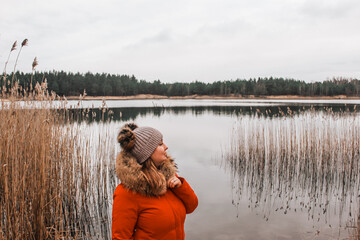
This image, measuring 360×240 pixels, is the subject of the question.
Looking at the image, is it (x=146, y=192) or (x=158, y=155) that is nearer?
(x=146, y=192)

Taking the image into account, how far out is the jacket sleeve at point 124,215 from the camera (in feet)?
5.01

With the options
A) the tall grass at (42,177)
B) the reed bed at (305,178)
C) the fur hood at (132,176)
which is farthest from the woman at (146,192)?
the reed bed at (305,178)

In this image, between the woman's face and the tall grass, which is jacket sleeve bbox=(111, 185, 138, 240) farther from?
the tall grass

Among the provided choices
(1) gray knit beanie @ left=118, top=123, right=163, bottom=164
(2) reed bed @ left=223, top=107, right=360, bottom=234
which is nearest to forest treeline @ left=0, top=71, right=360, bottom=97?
(2) reed bed @ left=223, top=107, right=360, bottom=234

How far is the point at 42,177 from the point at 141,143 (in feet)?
5.61

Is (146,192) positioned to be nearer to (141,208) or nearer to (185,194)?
(141,208)

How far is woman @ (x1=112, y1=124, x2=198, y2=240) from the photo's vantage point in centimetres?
155

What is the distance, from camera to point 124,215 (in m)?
1.53

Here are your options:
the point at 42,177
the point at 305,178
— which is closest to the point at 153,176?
the point at 42,177

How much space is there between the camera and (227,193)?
6.35 m

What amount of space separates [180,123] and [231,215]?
14.5 meters

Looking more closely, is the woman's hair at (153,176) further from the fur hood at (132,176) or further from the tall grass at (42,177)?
the tall grass at (42,177)

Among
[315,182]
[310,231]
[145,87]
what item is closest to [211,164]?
[315,182]

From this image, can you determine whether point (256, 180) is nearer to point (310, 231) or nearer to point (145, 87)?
point (310, 231)
